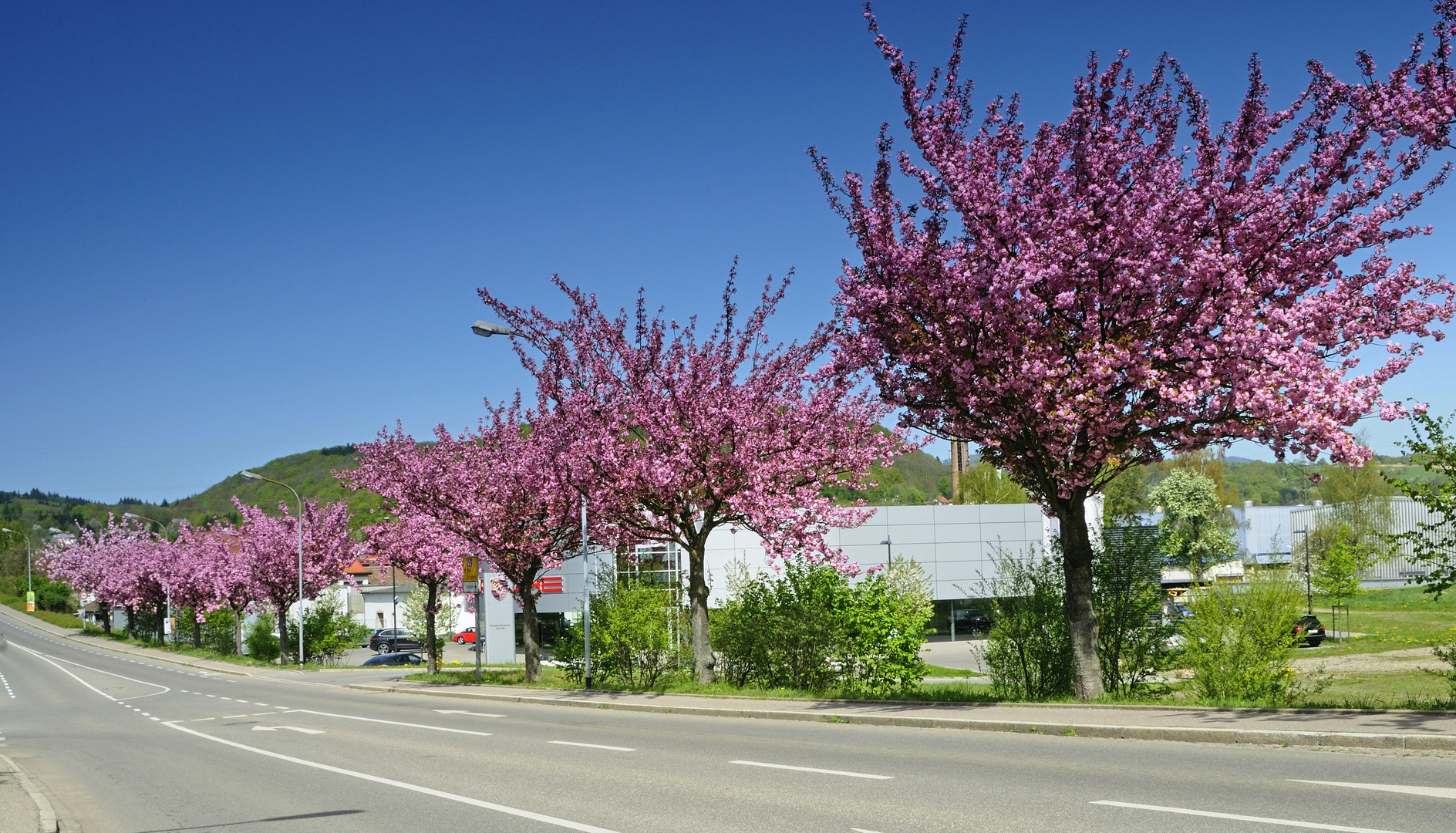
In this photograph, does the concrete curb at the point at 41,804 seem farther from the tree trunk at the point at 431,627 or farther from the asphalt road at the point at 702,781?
the tree trunk at the point at 431,627

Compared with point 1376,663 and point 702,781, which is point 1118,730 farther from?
point 1376,663

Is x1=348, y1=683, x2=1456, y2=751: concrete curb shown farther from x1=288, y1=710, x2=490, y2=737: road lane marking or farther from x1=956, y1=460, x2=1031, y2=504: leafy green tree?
x1=956, y1=460, x2=1031, y2=504: leafy green tree

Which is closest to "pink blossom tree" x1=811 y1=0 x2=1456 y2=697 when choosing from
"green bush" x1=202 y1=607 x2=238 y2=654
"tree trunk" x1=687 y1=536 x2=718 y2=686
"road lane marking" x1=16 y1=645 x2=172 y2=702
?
"tree trunk" x1=687 y1=536 x2=718 y2=686

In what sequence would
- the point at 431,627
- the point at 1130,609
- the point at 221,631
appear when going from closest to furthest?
the point at 1130,609 < the point at 431,627 < the point at 221,631

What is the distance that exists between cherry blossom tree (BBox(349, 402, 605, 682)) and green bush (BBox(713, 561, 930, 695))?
17.2 ft

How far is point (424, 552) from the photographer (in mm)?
35031

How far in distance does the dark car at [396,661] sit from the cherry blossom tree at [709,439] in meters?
30.9

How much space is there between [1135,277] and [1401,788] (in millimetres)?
7080

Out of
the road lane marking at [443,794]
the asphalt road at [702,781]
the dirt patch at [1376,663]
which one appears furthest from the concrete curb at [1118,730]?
the dirt patch at [1376,663]

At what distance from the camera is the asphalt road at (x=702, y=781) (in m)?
8.06

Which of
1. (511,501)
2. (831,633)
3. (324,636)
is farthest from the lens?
(324,636)

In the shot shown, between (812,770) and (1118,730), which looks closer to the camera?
(812,770)

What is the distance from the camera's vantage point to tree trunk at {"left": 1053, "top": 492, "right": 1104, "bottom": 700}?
15.1m

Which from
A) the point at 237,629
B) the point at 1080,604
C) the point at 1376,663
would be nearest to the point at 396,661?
the point at 237,629
